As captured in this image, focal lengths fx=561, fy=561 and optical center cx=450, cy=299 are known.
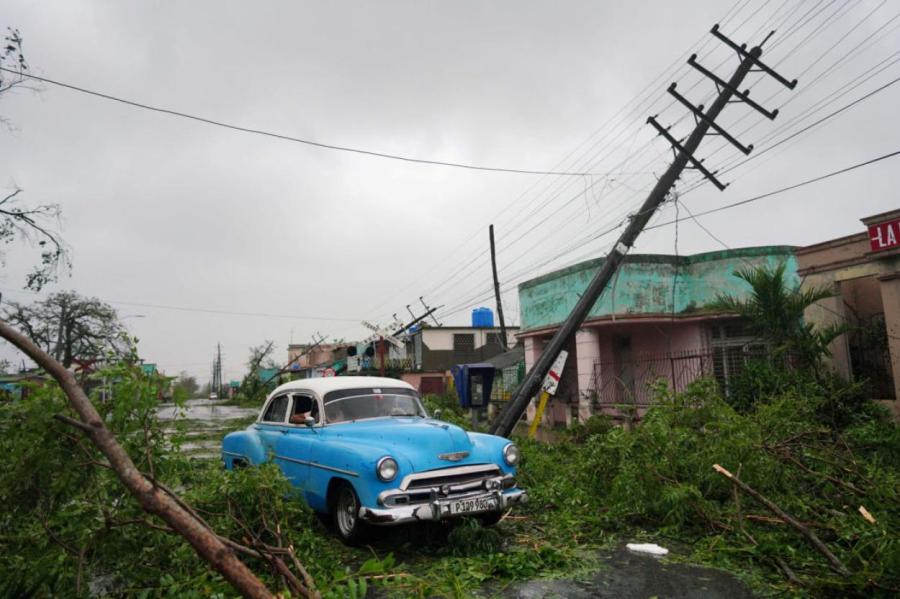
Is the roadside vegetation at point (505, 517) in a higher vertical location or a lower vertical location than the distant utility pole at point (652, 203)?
lower

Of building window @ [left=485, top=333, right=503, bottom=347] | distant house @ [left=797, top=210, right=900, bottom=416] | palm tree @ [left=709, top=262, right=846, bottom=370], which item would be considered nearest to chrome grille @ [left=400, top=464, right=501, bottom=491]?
palm tree @ [left=709, top=262, right=846, bottom=370]

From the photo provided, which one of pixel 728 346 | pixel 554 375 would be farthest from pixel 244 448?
pixel 728 346

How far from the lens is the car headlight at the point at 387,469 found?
5363 mm

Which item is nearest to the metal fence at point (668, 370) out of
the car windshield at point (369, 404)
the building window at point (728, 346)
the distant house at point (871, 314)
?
the building window at point (728, 346)

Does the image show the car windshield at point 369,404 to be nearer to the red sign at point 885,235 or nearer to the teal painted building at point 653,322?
the teal painted building at point 653,322

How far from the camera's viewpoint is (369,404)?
7102 millimetres

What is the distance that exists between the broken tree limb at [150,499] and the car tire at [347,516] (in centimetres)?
303

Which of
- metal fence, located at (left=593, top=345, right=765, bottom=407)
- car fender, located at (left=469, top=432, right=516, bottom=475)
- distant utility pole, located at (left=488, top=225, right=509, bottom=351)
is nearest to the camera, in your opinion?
car fender, located at (left=469, top=432, right=516, bottom=475)

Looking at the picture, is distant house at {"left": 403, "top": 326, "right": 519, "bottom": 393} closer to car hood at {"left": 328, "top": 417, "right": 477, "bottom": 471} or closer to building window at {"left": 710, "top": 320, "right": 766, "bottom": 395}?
building window at {"left": 710, "top": 320, "right": 766, "bottom": 395}

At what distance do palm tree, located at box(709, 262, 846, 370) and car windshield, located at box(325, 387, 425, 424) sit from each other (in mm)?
7921

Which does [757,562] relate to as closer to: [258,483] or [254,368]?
[258,483]

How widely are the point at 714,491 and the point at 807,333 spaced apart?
588 centimetres

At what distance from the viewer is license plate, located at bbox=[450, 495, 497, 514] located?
18.0 feet

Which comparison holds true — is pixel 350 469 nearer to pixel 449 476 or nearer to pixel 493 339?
pixel 449 476
